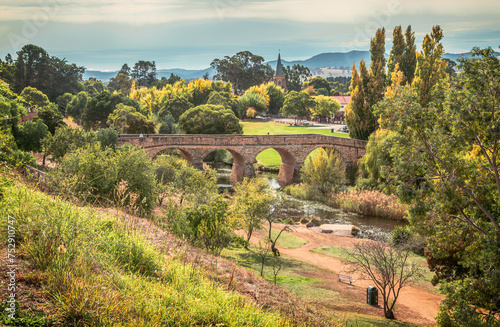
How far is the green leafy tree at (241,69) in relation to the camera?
4739 inches

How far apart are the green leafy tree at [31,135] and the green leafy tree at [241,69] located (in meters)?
89.5

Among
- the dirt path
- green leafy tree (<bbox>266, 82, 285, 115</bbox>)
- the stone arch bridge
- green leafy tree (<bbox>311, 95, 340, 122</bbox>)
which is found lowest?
the dirt path

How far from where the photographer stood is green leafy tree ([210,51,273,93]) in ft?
395

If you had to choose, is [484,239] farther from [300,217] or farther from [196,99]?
[196,99]

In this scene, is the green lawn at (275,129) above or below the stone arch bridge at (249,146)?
above

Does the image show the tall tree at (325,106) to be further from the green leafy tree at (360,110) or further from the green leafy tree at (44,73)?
the green leafy tree at (44,73)

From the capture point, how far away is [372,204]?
3684 centimetres

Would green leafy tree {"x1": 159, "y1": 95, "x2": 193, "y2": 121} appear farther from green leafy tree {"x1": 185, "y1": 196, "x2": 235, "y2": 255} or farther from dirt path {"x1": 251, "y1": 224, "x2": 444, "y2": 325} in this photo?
green leafy tree {"x1": 185, "y1": 196, "x2": 235, "y2": 255}

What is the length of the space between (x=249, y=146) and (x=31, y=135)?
24.2 m

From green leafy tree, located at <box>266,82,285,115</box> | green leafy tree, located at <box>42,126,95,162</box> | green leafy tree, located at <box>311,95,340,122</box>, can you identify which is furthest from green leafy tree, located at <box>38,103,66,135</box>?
green leafy tree, located at <box>266,82,285,115</box>

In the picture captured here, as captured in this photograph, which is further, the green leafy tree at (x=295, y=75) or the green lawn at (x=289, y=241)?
the green leafy tree at (x=295, y=75)

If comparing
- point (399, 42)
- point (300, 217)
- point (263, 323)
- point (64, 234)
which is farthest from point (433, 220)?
point (399, 42)

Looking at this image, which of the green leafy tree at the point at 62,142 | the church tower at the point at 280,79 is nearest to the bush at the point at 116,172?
the green leafy tree at the point at 62,142

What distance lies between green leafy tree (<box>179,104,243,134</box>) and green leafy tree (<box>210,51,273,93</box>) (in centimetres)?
6319
